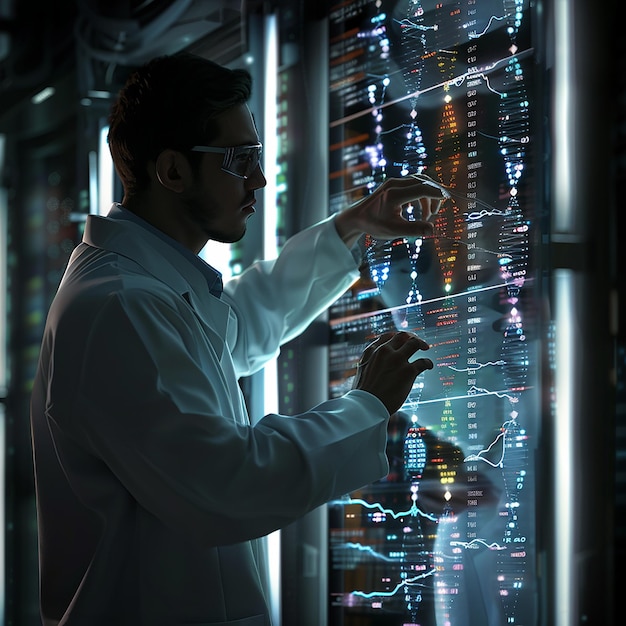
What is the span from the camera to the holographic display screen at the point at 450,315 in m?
1.39

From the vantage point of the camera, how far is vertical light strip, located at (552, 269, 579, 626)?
123 centimetres

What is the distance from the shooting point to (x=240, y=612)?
53.1 inches

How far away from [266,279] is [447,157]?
0.43m

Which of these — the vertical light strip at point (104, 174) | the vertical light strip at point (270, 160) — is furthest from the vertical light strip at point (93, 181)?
the vertical light strip at point (270, 160)

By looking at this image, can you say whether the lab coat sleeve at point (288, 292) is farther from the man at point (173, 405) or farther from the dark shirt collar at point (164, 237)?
the dark shirt collar at point (164, 237)

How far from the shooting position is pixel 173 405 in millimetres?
1198

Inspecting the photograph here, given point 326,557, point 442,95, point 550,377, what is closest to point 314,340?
point 326,557

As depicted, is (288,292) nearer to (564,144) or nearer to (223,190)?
(223,190)

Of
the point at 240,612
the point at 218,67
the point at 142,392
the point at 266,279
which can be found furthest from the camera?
the point at 266,279

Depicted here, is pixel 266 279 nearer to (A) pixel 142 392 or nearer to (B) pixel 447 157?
(B) pixel 447 157

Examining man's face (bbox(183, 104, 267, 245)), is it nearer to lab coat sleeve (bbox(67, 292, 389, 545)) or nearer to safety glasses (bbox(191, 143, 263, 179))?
safety glasses (bbox(191, 143, 263, 179))

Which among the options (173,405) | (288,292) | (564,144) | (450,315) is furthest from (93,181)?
(564,144)

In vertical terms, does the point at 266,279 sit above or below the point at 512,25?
below

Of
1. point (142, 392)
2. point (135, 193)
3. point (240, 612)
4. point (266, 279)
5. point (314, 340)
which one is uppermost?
point (135, 193)
